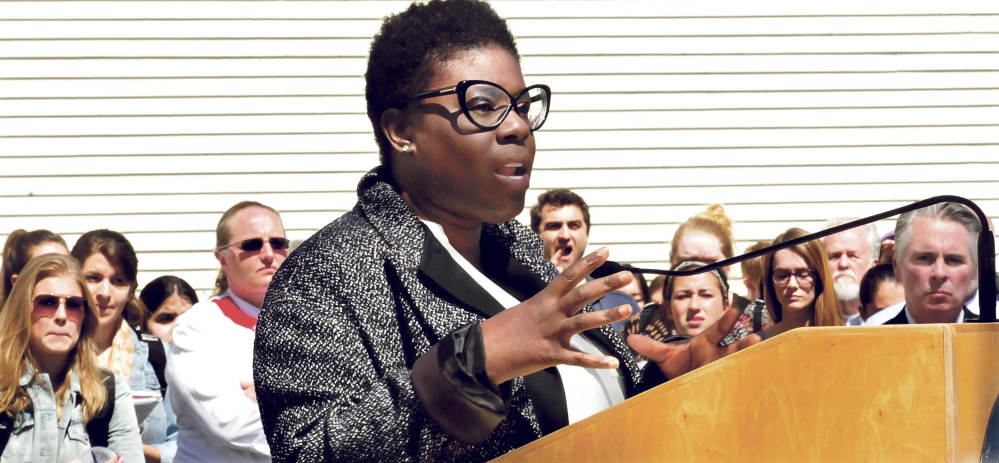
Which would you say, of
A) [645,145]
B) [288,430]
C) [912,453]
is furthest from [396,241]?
[645,145]

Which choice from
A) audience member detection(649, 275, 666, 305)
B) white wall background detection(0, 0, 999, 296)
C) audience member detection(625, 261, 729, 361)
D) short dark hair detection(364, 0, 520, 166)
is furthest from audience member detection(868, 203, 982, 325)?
white wall background detection(0, 0, 999, 296)

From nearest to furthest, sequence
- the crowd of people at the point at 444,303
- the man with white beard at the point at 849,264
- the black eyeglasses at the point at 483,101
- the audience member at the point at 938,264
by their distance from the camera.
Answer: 1. the crowd of people at the point at 444,303
2. the black eyeglasses at the point at 483,101
3. the audience member at the point at 938,264
4. the man with white beard at the point at 849,264

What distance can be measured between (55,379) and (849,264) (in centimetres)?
353

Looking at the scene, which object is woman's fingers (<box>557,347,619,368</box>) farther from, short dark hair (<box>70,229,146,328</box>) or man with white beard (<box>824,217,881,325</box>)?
short dark hair (<box>70,229,146,328</box>)

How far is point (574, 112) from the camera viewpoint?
810 cm

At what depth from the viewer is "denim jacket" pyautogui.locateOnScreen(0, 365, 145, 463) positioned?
3730mm

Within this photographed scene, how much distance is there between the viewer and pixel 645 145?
8180 millimetres

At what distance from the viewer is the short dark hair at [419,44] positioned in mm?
1759

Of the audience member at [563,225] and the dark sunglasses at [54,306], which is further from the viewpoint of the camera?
the audience member at [563,225]

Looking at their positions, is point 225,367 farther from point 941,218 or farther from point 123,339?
point 941,218

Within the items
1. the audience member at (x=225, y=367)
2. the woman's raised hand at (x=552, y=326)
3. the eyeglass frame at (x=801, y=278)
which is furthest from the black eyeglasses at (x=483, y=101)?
the eyeglass frame at (x=801, y=278)

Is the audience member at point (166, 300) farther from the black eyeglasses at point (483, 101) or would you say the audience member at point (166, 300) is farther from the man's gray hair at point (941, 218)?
the black eyeglasses at point (483, 101)

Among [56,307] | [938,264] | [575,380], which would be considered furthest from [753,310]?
[56,307]

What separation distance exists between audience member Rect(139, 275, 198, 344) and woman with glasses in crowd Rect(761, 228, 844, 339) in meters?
3.66
